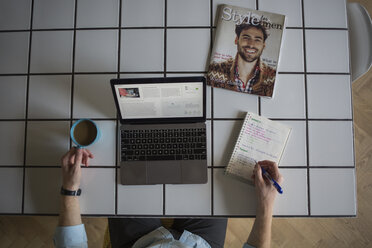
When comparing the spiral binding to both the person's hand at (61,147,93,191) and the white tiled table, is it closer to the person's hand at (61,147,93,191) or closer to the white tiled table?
the white tiled table

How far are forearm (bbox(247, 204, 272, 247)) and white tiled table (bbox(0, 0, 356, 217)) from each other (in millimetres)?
54

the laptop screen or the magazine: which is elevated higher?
the laptop screen

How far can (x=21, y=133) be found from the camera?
118cm

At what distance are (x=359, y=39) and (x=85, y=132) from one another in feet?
4.62

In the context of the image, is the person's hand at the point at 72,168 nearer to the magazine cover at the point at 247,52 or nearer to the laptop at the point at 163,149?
the laptop at the point at 163,149

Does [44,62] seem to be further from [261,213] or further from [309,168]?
[309,168]

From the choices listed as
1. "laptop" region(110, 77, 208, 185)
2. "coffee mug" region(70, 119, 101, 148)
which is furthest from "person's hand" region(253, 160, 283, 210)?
"coffee mug" region(70, 119, 101, 148)

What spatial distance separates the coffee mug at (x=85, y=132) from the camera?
111 centimetres

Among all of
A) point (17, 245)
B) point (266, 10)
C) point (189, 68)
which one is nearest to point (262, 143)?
point (189, 68)

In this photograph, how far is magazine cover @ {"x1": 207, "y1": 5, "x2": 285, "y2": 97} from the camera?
1.16m

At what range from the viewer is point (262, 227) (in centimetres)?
106

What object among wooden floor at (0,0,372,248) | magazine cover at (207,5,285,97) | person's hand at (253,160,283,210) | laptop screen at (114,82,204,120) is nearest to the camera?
laptop screen at (114,82,204,120)

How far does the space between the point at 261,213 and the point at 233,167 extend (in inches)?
9.1

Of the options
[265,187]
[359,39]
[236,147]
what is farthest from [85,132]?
[359,39]
